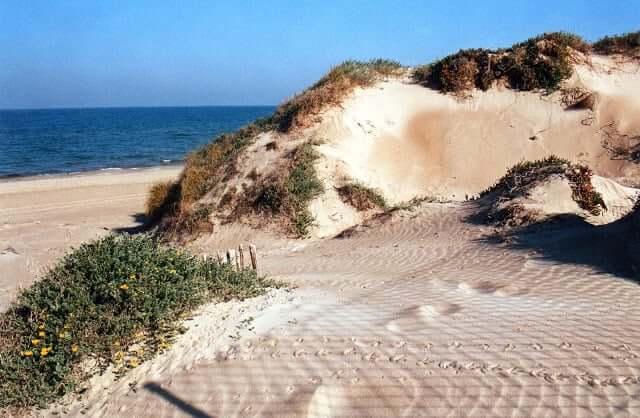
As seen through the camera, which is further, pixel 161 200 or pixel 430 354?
pixel 161 200

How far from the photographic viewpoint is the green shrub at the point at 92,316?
5.13m

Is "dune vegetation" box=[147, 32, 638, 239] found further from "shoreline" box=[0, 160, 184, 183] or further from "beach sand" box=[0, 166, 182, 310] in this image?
"shoreline" box=[0, 160, 184, 183]

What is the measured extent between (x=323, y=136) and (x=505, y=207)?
20.1ft

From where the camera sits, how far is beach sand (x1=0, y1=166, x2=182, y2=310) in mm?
13102

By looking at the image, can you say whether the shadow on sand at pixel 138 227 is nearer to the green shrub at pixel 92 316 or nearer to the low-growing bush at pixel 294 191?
the low-growing bush at pixel 294 191

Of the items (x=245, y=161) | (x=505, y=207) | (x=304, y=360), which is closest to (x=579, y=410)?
(x=304, y=360)

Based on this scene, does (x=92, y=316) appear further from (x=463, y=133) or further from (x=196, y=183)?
(x=463, y=133)

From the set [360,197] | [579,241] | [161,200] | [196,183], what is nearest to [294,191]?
[360,197]

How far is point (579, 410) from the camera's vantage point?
156 inches

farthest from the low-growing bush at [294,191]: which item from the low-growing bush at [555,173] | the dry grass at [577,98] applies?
the dry grass at [577,98]

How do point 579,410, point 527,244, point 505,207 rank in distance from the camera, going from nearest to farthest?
point 579,410 < point 527,244 < point 505,207

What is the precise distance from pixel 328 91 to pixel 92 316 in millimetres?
11817

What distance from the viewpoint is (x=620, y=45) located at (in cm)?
1828

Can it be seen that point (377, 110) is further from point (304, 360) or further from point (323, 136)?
point (304, 360)
